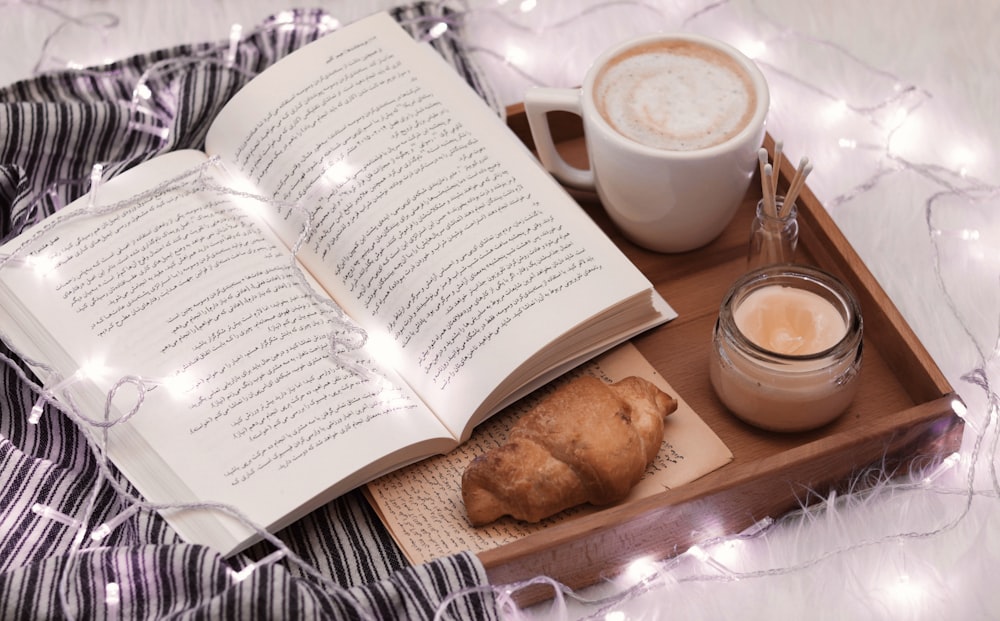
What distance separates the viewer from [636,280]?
82 cm

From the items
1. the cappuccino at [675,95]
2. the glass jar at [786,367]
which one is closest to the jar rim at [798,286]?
the glass jar at [786,367]

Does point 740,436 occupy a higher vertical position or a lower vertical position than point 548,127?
lower

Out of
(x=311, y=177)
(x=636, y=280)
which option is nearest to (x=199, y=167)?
(x=311, y=177)

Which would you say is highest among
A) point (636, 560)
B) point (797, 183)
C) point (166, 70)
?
point (166, 70)

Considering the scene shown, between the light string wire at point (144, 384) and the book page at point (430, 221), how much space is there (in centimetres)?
2

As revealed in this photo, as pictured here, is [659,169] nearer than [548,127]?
Yes

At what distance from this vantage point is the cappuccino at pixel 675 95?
835mm

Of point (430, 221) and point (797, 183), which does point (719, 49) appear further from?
point (430, 221)

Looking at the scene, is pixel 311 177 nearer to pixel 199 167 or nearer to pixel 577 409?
pixel 199 167

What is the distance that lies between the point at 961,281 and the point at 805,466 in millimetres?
264

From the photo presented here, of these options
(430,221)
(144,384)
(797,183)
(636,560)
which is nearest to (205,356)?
(144,384)

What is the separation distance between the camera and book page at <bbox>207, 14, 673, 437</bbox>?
0.79 m

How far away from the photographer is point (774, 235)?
2.79 feet

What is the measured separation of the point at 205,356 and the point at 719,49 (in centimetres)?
43
